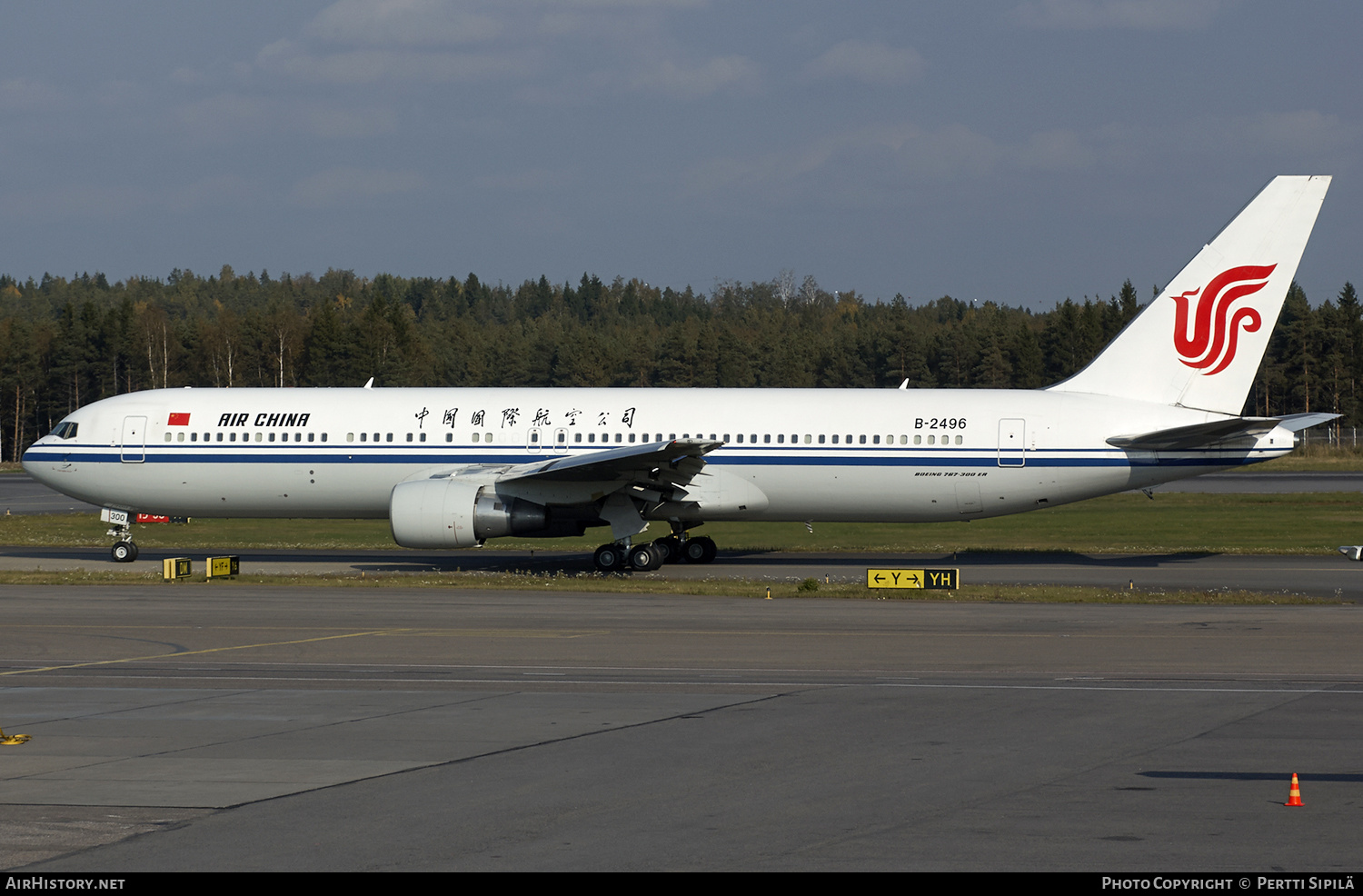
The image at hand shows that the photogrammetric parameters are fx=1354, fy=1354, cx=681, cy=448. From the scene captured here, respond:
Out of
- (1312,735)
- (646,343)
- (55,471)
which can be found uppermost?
(646,343)

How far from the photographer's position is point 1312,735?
1331cm

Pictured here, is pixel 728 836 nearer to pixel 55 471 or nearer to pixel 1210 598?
pixel 1210 598

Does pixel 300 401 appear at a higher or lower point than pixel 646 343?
lower

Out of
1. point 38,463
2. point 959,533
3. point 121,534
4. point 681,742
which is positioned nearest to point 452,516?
point 121,534

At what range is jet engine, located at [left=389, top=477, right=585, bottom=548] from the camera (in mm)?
30922

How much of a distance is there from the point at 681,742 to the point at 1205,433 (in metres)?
21.9

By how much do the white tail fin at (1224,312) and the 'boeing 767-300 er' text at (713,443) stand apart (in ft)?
0.15

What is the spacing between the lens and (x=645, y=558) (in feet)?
107

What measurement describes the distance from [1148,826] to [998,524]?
38501mm

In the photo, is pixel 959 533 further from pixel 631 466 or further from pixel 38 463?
pixel 38 463

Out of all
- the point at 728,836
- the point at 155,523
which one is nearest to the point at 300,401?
the point at 155,523

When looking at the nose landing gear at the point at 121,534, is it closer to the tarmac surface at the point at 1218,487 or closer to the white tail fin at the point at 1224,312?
the tarmac surface at the point at 1218,487

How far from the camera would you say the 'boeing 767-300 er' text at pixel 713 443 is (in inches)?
1256

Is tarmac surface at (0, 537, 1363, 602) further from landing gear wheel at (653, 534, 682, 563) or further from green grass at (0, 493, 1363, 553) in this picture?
green grass at (0, 493, 1363, 553)
